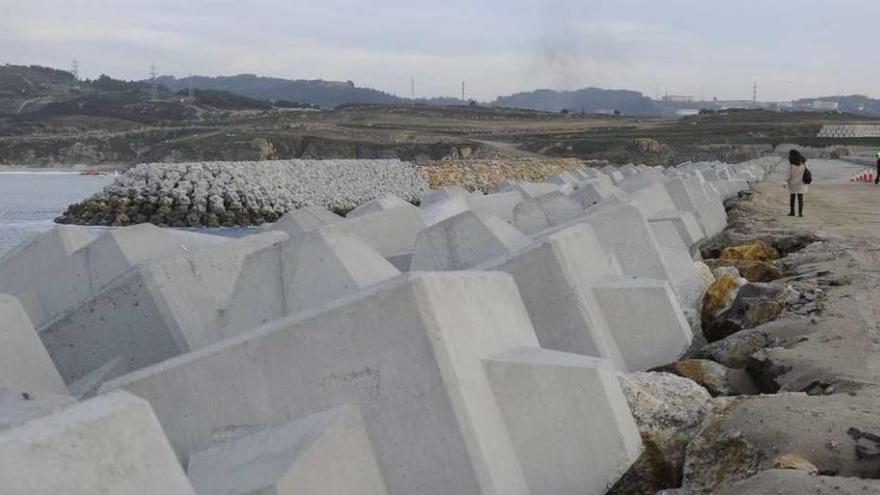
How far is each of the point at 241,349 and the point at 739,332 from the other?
9.06 ft

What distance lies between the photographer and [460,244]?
16.0 ft

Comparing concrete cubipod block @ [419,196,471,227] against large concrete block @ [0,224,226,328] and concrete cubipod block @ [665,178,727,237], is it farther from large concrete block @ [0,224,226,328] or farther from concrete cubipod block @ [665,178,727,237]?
concrete cubipod block @ [665,178,727,237]

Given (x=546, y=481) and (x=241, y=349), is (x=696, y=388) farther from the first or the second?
(x=241, y=349)

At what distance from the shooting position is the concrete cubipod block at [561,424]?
3.17 m

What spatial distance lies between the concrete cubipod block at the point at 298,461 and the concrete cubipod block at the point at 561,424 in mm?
496

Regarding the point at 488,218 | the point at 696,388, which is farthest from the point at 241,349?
the point at 488,218

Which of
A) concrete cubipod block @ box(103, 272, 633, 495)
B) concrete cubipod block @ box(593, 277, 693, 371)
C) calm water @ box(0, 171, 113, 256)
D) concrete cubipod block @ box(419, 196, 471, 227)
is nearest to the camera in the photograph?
concrete cubipod block @ box(103, 272, 633, 495)

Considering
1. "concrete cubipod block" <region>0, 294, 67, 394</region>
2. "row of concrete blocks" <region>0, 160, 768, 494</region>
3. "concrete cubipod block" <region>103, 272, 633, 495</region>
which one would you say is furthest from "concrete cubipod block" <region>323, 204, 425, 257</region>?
"concrete cubipod block" <region>103, 272, 633, 495</region>

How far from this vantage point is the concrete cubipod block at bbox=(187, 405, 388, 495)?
105 inches

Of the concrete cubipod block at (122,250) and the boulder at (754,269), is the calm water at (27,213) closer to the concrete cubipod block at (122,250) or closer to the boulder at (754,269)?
the concrete cubipod block at (122,250)

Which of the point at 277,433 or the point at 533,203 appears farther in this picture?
the point at 533,203

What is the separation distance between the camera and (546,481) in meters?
3.18

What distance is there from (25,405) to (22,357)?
753 mm

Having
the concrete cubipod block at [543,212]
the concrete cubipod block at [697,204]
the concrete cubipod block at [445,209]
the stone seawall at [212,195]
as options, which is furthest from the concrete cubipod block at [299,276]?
the stone seawall at [212,195]
